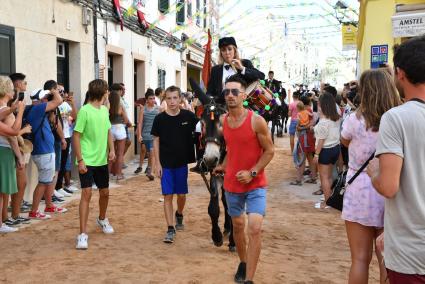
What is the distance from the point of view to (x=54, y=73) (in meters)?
9.69

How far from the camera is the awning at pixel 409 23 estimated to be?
→ 36.3 ft

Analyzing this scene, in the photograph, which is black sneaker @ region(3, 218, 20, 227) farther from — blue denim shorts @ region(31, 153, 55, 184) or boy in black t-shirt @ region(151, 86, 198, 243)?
boy in black t-shirt @ region(151, 86, 198, 243)

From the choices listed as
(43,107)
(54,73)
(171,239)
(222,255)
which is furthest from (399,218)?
(54,73)

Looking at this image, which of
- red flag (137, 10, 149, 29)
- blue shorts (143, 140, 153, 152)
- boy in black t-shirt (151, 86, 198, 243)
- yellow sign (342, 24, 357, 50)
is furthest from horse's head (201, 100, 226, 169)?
yellow sign (342, 24, 357, 50)

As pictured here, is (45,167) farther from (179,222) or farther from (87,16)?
(87,16)

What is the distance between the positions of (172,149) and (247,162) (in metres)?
1.86

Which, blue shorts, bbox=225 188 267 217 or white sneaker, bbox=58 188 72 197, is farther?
white sneaker, bbox=58 188 72 197

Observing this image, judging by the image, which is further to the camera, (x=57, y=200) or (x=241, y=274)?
(x=57, y=200)

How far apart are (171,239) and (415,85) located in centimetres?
432

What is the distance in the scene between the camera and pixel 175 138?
241 inches

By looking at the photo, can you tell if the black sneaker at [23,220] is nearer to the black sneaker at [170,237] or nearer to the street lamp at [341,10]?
the black sneaker at [170,237]

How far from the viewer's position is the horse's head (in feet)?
16.8

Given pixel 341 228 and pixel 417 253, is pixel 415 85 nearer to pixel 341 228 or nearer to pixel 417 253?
pixel 417 253

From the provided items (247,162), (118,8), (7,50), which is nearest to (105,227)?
(247,162)
